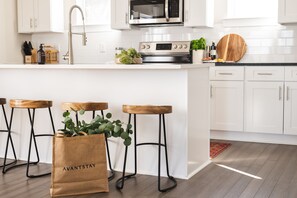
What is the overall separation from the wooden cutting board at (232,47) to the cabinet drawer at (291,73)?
2.70ft

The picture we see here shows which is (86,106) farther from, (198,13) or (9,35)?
(9,35)

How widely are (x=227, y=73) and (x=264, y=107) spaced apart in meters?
0.61

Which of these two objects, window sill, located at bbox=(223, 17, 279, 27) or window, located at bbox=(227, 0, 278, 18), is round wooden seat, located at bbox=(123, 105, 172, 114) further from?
window, located at bbox=(227, 0, 278, 18)

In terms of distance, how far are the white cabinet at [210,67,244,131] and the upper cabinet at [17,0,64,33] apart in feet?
8.74

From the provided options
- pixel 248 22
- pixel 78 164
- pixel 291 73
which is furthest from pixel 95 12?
pixel 78 164

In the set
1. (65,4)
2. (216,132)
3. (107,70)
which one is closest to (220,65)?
(216,132)

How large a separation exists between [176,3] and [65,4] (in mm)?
1973

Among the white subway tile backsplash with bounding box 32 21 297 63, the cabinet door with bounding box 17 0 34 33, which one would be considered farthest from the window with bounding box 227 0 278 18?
the cabinet door with bounding box 17 0 34 33

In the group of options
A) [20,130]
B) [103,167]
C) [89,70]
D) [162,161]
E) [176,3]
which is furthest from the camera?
[176,3]

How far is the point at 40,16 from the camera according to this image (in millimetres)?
6480

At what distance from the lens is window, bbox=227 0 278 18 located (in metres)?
5.54

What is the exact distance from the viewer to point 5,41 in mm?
6402

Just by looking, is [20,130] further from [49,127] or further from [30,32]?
[30,32]

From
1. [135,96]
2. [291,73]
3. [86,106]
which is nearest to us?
[86,106]
